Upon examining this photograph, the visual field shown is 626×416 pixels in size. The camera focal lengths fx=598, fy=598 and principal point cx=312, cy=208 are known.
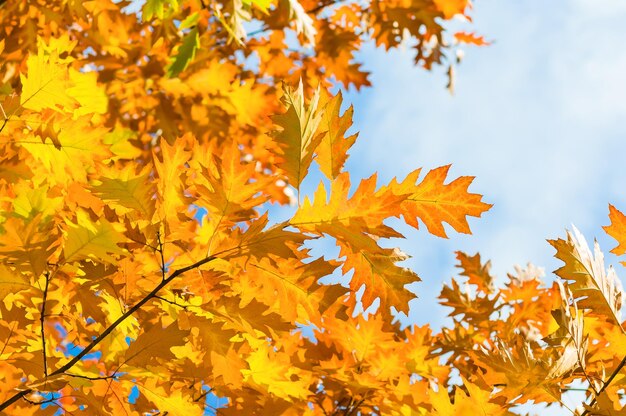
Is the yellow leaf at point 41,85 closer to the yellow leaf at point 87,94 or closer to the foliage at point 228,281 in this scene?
the foliage at point 228,281

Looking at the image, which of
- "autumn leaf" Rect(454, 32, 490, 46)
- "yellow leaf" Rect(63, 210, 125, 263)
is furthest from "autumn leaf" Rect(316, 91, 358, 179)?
"autumn leaf" Rect(454, 32, 490, 46)

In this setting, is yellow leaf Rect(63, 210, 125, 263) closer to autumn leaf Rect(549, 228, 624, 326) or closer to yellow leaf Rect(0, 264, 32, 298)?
yellow leaf Rect(0, 264, 32, 298)

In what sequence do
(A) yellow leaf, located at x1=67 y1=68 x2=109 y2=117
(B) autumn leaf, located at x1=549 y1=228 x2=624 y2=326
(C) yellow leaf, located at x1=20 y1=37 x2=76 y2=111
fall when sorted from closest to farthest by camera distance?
(B) autumn leaf, located at x1=549 y1=228 x2=624 y2=326
(C) yellow leaf, located at x1=20 y1=37 x2=76 y2=111
(A) yellow leaf, located at x1=67 y1=68 x2=109 y2=117

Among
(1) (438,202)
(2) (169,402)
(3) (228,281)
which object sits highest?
(1) (438,202)

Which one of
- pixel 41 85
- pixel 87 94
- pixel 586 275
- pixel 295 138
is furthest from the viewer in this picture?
pixel 87 94

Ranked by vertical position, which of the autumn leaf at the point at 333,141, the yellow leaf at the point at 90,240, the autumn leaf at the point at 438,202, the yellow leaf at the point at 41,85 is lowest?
the yellow leaf at the point at 90,240

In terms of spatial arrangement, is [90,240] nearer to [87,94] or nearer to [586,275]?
[586,275]

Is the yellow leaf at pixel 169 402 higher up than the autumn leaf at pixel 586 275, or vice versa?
the autumn leaf at pixel 586 275

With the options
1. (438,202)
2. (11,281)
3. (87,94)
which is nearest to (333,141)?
(438,202)

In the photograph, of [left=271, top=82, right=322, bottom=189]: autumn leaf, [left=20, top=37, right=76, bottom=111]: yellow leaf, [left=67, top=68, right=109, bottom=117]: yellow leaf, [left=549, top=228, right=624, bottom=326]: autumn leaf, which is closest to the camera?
[left=271, top=82, right=322, bottom=189]: autumn leaf

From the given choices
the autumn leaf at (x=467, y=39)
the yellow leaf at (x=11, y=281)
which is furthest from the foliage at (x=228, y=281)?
the autumn leaf at (x=467, y=39)

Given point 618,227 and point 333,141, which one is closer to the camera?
point 333,141

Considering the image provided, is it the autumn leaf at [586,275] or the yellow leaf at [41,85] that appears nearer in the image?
the autumn leaf at [586,275]

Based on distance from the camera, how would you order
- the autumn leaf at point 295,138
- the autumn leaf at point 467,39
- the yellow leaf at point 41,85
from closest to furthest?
the autumn leaf at point 295,138 < the yellow leaf at point 41,85 < the autumn leaf at point 467,39
